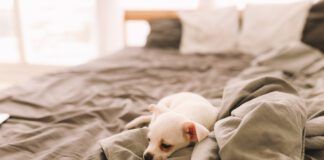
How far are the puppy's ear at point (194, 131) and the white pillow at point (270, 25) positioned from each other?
143cm

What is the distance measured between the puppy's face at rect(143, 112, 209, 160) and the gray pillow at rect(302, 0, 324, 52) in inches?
59.7

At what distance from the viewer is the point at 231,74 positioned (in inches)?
64.1

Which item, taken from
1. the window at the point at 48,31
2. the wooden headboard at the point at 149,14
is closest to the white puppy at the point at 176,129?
the wooden headboard at the point at 149,14

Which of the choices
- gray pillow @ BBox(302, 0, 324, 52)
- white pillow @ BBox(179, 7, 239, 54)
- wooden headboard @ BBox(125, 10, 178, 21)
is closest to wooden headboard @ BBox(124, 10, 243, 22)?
wooden headboard @ BBox(125, 10, 178, 21)

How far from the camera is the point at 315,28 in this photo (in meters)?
2.01

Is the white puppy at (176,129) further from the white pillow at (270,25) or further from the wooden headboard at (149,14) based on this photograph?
the wooden headboard at (149,14)

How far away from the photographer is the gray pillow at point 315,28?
6.38 ft

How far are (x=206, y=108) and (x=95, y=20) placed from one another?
2.52m

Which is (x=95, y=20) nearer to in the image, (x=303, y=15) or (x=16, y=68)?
(x=16, y=68)

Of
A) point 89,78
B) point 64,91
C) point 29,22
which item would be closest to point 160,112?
point 64,91

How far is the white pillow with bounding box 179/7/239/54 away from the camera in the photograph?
2.23m

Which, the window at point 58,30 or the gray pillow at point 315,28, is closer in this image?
the gray pillow at point 315,28

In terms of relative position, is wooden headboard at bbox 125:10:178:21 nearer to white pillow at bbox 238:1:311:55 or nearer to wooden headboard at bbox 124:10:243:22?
wooden headboard at bbox 124:10:243:22

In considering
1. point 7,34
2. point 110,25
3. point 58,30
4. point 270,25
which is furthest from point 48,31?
point 270,25
